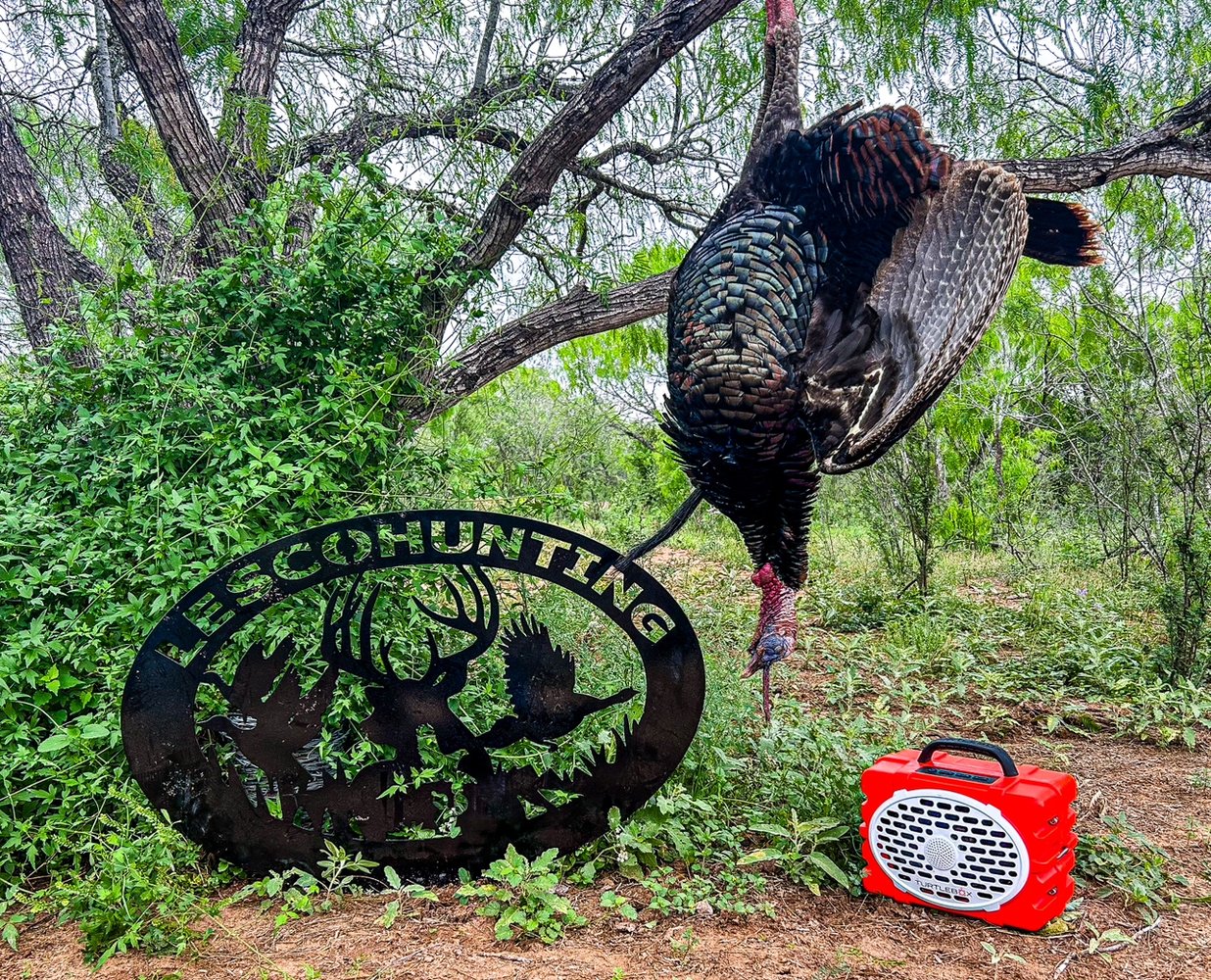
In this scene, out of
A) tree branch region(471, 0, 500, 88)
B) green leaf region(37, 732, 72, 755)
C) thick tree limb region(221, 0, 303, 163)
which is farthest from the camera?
tree branch region(471, 0, 500, 88)

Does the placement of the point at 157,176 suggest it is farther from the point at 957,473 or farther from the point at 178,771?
the point at 957,473

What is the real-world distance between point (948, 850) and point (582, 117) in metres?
2.74

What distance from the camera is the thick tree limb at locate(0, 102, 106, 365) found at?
3781mm

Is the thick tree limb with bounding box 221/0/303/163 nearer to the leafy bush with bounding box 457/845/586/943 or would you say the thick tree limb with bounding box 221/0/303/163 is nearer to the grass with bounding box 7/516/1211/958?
the grass with bounding box 7/516/1211/958

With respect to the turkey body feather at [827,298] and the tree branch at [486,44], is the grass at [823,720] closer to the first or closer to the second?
the turkey body feather at [827,298]

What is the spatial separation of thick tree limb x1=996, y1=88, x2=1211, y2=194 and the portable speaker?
2241mm

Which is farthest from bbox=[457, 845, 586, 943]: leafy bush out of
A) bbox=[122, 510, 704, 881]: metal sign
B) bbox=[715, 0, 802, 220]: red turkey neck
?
bbox=[715, 0, 802, 220]: red turkey neck

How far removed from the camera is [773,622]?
2.41 m

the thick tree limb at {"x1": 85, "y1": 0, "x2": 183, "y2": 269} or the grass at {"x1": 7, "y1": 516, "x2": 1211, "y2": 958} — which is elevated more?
the thick tree limb at {"x1": 85, "y1": 0, "x2": 183, "y2": 269}

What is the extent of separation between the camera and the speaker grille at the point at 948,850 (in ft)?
7.16

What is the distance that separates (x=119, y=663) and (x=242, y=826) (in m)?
0.63

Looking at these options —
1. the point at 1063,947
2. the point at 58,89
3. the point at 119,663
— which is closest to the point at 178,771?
the point at 119,663

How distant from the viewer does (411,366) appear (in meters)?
3.19

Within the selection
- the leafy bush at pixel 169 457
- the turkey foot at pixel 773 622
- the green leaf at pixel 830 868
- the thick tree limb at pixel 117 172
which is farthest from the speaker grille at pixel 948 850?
the thick tree limb at pixel 117 172
